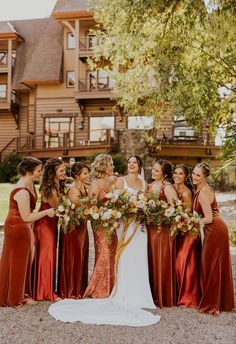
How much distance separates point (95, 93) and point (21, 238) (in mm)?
22148

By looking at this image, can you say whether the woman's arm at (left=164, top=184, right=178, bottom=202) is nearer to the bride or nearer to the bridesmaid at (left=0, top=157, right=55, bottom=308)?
the bride

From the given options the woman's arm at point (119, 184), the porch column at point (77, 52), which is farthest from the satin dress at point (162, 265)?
the porch column at point (77, 52)

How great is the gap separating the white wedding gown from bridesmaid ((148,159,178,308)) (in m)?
0.11

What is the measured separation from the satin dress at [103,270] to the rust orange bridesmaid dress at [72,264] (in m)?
0.17

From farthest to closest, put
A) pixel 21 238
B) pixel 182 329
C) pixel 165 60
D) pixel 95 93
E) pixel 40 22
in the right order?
pixel 40 22
pixel 95 93
pixel 165 60
pixel 21 238
pixel 182 329

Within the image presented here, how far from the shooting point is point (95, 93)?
27000 millimetres

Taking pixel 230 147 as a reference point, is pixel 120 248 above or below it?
below

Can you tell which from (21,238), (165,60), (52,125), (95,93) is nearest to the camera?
(21,238)

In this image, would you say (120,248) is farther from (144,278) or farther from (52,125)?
(52,125)

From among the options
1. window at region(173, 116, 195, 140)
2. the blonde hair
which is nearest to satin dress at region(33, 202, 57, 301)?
the blonde hair

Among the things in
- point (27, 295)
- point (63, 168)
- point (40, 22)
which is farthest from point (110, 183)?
point (40, 22)

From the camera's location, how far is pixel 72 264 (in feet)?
19.6

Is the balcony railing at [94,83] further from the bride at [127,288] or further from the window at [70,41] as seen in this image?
the bride at [127,288]

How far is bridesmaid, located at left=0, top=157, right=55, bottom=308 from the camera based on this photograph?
18.2ft
